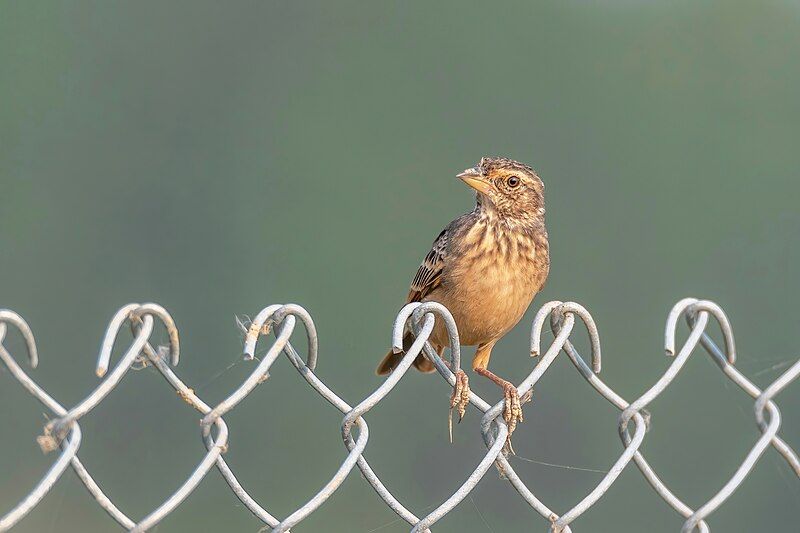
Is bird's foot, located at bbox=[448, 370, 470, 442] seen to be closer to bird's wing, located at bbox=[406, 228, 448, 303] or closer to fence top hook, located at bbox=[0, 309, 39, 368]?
fence top hook, located at bbox=[0, 309, 39, 368]

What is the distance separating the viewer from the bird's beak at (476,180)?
18.9 ft

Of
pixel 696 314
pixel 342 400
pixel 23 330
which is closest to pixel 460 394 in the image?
pixel 342 400

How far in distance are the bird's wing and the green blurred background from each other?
13.1 metres

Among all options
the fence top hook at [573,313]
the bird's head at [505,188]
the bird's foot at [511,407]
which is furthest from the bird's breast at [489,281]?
the fence top hook at [573,313]

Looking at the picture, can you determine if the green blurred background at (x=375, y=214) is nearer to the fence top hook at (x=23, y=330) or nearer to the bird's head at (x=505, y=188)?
the bird's head at (x=505, y=188)

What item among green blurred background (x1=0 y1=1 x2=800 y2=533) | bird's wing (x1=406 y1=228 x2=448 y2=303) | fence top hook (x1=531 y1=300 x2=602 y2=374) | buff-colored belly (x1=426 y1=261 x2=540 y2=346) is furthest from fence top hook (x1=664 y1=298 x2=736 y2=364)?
green blurred background (x1=0 y1=1 x2=800 y2=533)

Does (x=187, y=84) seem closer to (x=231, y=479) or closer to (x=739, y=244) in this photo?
(x=739, y=244)

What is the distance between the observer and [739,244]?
158 ft

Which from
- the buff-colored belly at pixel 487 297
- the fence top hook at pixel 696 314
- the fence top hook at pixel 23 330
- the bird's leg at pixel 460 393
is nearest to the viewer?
the fence top hook at pixel 23 330

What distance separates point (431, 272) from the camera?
226 inches

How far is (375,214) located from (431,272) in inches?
1686

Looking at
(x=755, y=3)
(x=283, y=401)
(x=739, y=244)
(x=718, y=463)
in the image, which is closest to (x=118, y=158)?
(x=283, y=401)

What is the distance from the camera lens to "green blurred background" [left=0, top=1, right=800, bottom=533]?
115ft

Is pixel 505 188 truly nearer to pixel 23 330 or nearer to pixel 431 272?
pixel 431 272
